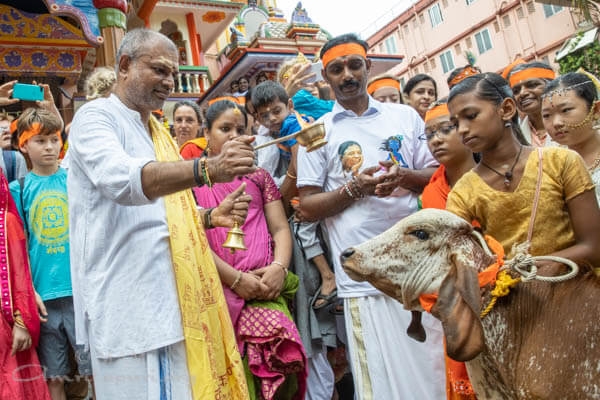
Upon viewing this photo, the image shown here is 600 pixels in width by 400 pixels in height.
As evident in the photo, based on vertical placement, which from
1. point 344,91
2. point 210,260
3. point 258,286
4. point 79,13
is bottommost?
point 258,286

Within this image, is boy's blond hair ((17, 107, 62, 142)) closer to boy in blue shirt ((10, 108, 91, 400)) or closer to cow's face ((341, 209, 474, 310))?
boy in blue shirt ((10, 108, 91, 400))

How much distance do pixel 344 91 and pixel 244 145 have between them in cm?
141

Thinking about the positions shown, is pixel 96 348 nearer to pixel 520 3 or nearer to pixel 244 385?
pixel 244 385

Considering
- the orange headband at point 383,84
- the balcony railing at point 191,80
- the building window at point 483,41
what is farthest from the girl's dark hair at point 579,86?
the building window at point 483,41

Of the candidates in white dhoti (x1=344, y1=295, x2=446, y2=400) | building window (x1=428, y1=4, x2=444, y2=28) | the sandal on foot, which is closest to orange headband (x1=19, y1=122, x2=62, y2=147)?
the sandal on foot

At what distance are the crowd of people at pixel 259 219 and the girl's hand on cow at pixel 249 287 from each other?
0.04ft

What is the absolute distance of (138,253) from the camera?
2.15 meters

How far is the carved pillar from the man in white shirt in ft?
18.8

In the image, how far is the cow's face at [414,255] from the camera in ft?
6.21

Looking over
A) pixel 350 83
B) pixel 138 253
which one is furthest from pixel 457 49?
pixel 138 253

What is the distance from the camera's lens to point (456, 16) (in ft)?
79.8

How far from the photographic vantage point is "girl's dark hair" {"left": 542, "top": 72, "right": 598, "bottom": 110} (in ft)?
9.64

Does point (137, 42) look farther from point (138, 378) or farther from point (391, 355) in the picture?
point (391, 355)

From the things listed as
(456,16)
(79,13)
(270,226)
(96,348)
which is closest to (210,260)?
(96,348)
